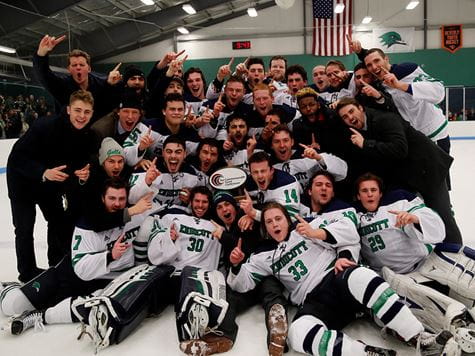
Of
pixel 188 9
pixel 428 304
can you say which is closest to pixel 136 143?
pixel 428 304

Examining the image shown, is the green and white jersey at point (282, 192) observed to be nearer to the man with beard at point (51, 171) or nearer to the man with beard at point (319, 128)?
the man with beard at point (319, 128)

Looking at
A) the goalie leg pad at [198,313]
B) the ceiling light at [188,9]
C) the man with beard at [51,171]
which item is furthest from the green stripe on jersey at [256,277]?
the ceiling light at [188,9]

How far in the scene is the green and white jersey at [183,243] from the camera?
104 inches

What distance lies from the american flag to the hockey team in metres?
11.7

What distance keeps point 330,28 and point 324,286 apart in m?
13.8

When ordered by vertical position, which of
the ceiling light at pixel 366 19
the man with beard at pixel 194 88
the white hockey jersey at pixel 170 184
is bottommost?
→ the white hockey jersey at pixel 170 184

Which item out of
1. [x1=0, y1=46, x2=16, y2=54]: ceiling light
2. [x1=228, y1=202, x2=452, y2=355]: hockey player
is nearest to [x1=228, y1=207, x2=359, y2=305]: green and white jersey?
[x1=228, y1=202, x2=452, y2=355]: hockey player

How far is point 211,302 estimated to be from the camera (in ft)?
6.96

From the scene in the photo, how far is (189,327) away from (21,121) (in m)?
7.21

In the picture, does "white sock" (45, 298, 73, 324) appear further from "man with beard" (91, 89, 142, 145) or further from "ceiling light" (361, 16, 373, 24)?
"ceiling light" (361, 16, 373, 24)

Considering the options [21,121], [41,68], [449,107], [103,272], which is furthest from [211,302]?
[449,107]

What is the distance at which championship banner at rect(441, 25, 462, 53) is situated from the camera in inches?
580

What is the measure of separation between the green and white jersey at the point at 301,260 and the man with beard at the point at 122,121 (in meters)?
1.62

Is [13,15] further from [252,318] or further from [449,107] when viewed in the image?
[449,107]
